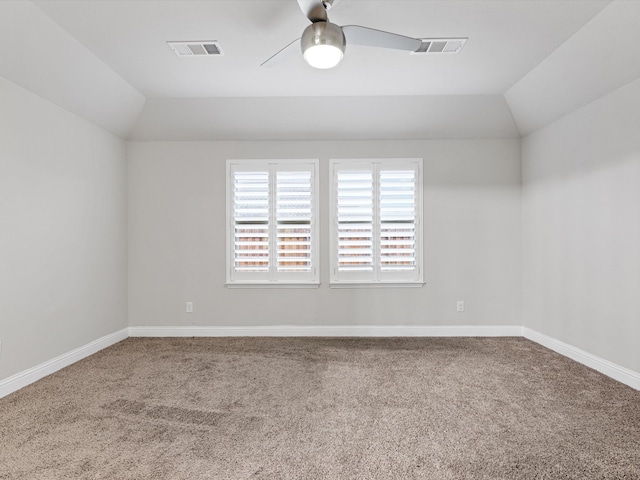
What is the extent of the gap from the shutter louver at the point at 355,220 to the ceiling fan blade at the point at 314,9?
8.79 ft

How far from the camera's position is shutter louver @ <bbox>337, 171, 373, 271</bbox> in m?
4.72

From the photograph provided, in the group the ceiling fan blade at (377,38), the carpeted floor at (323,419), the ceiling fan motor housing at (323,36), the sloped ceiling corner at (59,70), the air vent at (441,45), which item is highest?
the air vent at (441,45)

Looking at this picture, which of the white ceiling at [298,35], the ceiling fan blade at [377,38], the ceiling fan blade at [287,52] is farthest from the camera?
the white ceiling at [298,35]

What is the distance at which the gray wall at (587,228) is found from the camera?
3137 mm

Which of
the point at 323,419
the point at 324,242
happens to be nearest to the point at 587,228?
the point at 324,242

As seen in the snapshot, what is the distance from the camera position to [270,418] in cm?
254

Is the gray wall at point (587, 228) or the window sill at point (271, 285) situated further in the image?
the window sill at point (271, 285)

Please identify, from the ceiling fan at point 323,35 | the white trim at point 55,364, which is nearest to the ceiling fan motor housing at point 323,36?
the ceiling fan at point 323,35

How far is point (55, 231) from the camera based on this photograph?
355 cm

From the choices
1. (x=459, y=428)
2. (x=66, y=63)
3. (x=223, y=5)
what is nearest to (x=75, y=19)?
(x=66, y=63)

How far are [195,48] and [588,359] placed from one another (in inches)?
182

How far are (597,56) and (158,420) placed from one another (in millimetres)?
4312

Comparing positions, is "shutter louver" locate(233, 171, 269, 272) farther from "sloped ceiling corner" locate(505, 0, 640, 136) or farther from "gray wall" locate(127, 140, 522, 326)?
"sloped ceiling corner" locate(505, 0, 640, 136)

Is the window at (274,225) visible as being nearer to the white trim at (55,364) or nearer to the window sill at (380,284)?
the window sill at (380,284)
